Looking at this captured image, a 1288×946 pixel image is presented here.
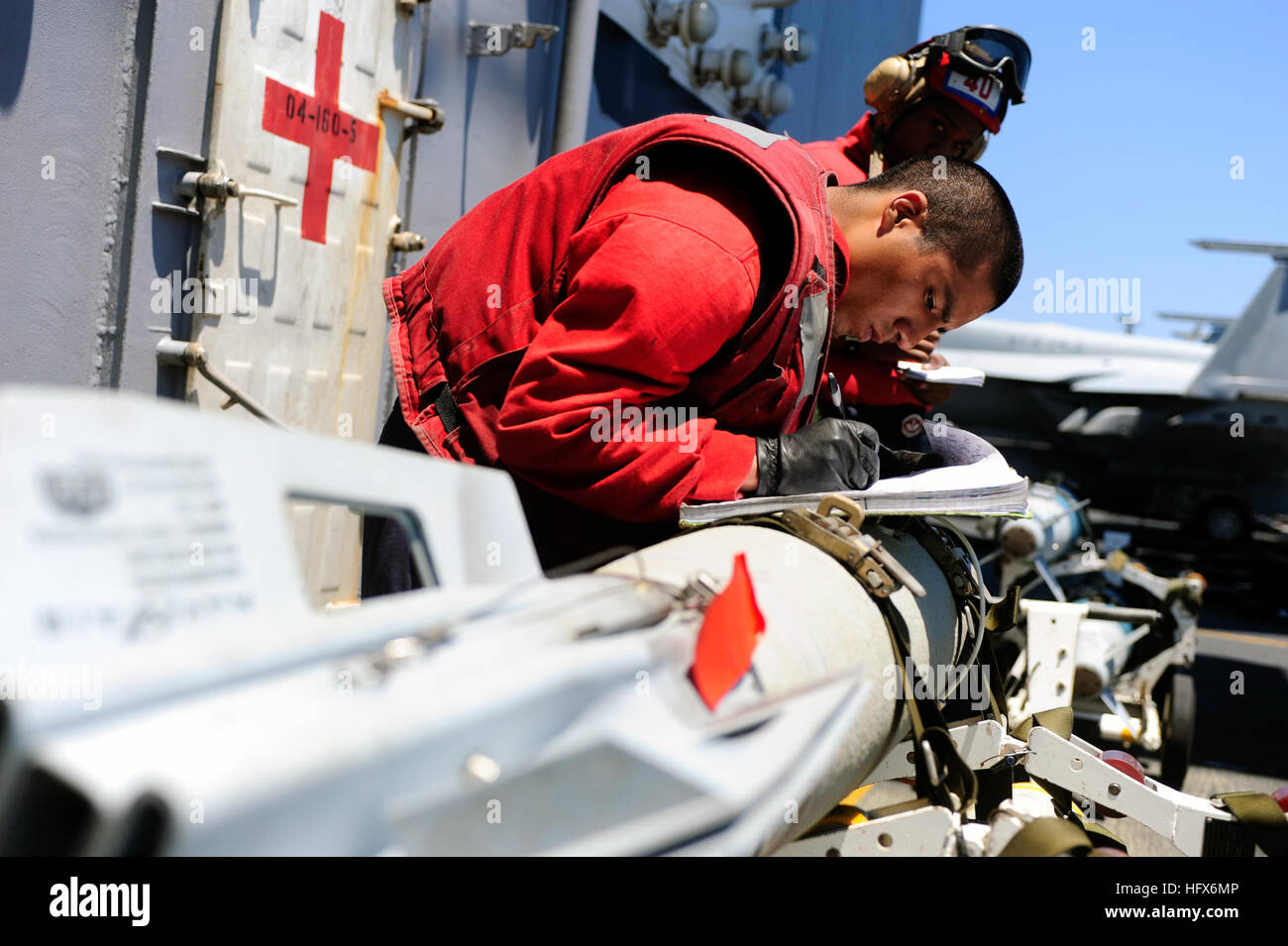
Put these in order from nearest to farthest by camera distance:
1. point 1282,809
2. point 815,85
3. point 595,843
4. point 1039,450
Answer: point 595,843 < point 1282,809 < point 815,85 < point 1039,450

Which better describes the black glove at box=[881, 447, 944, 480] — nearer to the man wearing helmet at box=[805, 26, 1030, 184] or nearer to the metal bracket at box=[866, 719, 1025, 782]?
the metal bracket at box=[866, 719, 1025, 782]

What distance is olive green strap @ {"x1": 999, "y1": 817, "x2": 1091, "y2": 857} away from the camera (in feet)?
4.89

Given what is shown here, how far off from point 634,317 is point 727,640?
59 centimetres

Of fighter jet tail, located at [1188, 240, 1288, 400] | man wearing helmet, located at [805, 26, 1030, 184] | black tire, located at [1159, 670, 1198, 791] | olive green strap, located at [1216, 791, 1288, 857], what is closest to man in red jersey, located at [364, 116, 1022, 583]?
olive green strap, located at [1216, 791, 1288, 857]

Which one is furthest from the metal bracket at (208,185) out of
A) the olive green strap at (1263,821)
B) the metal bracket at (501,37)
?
the olive green strap at (1263,821)

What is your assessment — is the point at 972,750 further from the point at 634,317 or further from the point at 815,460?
the point at 634,317

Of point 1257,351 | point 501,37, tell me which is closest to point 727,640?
point 501,37

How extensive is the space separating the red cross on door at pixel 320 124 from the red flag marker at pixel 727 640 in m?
3.15

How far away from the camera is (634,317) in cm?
158

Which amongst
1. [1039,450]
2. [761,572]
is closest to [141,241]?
[761,572]

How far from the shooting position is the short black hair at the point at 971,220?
2.04m
